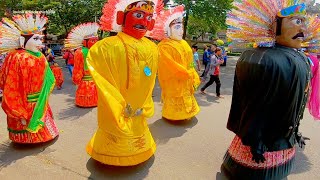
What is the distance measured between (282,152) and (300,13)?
116 centimetres

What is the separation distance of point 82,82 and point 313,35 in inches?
161

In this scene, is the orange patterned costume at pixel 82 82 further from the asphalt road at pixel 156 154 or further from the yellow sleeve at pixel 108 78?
the yellow sleeve at pixel 108 78

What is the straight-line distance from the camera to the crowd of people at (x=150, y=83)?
217cm

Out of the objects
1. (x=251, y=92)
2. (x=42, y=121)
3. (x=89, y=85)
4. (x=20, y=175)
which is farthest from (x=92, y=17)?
(x=251, y=92)

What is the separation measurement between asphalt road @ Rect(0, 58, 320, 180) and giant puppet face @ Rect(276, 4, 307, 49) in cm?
144

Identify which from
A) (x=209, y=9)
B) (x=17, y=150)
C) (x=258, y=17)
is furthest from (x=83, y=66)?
(x=209, y=9)

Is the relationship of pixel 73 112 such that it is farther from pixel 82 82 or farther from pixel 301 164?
pixel 301 164

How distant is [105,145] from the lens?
285 centimetres

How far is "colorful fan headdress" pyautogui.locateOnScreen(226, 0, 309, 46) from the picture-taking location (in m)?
2.17

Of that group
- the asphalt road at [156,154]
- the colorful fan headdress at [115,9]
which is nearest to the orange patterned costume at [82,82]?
the asphalt road at [156,154]

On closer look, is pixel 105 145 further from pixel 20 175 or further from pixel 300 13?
pixel 300 13

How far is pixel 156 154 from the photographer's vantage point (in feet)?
11.0

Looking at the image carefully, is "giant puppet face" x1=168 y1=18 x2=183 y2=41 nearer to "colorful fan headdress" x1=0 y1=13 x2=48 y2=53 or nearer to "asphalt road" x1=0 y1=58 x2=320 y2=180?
"asphalt road" x1=0 y1=58 x2=320 y2=180

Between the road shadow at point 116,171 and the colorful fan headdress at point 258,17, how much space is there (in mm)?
1610
